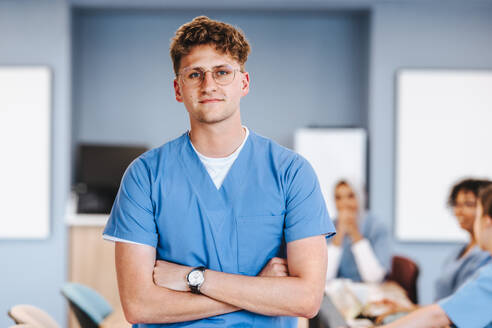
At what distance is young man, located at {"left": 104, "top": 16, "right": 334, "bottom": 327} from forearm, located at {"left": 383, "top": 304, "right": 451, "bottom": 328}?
64 cm

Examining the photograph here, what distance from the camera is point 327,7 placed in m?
4.98

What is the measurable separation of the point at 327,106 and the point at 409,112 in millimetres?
880

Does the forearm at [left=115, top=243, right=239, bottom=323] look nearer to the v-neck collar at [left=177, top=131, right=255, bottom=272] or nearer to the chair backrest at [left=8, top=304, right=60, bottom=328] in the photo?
the v-neck collar at [left=177, top=131, right=255, bottom=272]

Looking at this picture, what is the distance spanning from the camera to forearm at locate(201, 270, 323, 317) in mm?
1441

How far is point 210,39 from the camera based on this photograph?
153 centimetres

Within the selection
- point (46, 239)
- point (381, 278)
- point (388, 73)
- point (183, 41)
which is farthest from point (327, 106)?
point (183, 41)

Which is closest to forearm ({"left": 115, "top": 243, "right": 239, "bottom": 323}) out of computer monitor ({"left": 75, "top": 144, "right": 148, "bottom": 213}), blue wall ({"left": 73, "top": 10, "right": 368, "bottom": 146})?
computer monitor ({"left": 75, "top": 144, "right": 148, "bottom": 213})

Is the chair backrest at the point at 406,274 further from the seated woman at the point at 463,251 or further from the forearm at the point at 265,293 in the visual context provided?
the forearm at the point at 265,293

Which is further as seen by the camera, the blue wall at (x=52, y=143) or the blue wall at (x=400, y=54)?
the blue wall at (x=400, y=54)

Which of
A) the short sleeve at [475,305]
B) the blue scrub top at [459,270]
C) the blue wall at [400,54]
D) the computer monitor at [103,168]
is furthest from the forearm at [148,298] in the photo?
the blue wall at [400,54]

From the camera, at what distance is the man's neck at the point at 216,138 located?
1.56 meters

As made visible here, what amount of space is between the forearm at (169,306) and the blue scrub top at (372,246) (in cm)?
245

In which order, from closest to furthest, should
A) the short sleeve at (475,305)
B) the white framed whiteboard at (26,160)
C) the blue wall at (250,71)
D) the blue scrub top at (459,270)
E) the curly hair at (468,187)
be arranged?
the short sleeve at (475,305) < the blue scrub top at (459,270) < the curly hair at (468,187) < the white framed whiteboard at (26,160) < the blue wall at (250,71)

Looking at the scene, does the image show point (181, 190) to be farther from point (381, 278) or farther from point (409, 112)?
point (409, 112)
